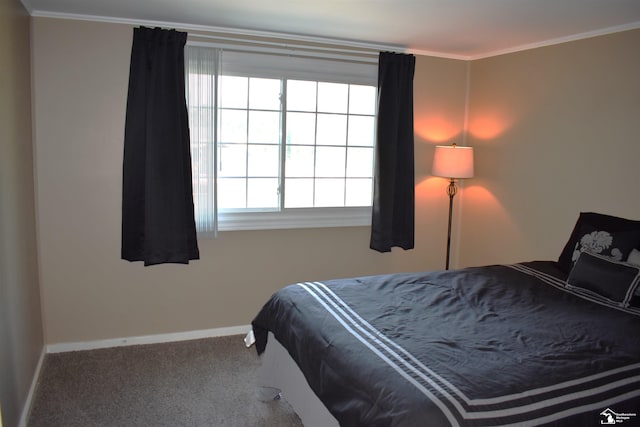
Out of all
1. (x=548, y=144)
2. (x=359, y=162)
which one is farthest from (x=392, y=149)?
(x=548, y=144)

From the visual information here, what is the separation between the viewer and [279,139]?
3.90 m

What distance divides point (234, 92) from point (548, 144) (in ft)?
7.71

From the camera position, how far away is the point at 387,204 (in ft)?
13.3

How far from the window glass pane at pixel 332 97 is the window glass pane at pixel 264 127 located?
39cm

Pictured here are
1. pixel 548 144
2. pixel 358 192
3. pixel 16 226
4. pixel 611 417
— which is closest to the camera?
pixel 611 417

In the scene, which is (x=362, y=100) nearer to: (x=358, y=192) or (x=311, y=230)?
(x=358, y=192)

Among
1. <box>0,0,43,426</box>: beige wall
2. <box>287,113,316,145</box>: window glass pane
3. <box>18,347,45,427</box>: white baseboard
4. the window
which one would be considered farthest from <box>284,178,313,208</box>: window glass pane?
<box>18,347,45,427</box>: white baseboard

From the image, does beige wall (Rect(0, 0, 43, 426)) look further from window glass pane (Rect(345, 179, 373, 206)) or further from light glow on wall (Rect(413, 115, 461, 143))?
light glow on wall (Rect(413, 115, 461, 143))

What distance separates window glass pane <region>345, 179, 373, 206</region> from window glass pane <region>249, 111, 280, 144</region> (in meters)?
0.74

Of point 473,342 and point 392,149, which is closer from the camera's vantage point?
point 473,342


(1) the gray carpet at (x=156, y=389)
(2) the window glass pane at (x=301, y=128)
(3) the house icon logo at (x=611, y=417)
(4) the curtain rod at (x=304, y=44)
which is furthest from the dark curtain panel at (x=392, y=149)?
(3) the house icon logo at (x=611, y=417)

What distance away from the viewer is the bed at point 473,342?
1786 mm

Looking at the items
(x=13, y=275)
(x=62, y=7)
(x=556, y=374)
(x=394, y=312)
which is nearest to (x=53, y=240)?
(x=13, y=275)

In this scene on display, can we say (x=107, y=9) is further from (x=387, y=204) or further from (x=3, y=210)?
(x=387, y=204)
